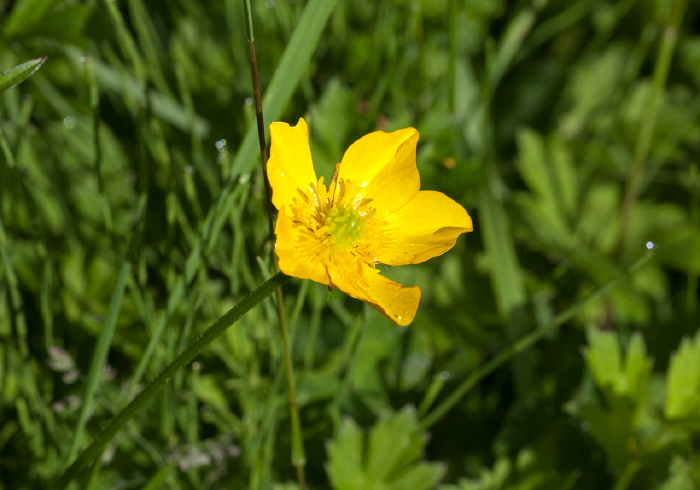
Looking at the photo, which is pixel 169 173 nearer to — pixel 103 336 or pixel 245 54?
pixel 103 336

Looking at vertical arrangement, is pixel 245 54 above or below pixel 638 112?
above

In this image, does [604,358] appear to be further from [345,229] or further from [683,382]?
[345,229]

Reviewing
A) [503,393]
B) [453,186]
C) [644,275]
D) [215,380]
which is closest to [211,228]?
[215,380]

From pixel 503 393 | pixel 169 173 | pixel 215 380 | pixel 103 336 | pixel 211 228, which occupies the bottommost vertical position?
pixel 503 393

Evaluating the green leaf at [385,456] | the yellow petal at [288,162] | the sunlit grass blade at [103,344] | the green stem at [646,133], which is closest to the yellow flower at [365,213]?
the yellow petal at [288,162]

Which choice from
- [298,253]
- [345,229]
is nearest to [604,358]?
[345,229]

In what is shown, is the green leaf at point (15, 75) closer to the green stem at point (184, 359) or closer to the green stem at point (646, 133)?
the green stem at point (184, 359)
